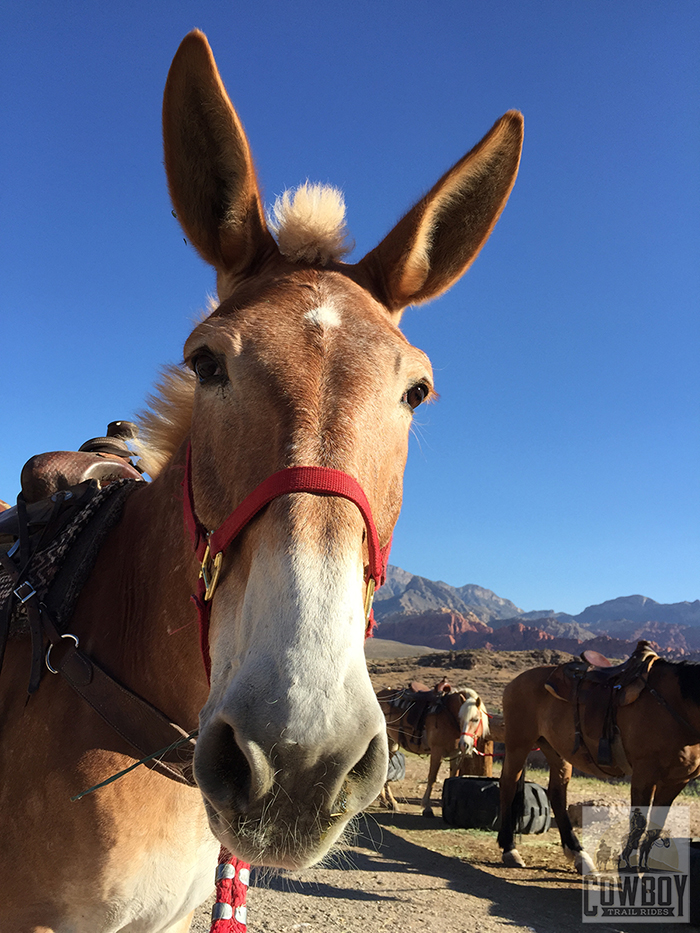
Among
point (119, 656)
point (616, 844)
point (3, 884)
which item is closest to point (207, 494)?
point (119, 656)

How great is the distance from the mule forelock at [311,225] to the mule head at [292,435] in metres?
0.01

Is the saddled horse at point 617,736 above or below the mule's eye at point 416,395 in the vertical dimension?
below

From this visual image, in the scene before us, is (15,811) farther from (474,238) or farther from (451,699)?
(451,699)

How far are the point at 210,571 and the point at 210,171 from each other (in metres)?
1.46

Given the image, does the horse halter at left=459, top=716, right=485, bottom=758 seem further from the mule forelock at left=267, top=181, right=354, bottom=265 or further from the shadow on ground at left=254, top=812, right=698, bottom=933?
the mule forelock at left=267, top=181, right=354, bottom=265

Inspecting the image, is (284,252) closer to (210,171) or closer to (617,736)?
(210,171)

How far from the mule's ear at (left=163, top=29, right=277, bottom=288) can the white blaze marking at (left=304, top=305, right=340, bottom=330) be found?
0.52m

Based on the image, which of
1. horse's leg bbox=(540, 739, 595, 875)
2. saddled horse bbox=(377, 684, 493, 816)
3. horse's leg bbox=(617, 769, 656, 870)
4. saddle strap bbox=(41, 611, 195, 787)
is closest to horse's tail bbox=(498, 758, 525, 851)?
horse's leg bbox=(540, 739, 595, 875)

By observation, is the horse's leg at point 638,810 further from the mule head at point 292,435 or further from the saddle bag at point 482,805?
the mule head at point 292,435

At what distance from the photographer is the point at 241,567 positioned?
140 cm

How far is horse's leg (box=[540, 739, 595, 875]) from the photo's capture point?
8.15m

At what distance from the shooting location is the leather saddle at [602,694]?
8.16m

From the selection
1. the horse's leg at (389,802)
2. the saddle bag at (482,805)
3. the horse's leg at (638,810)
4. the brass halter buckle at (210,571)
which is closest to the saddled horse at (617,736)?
the horse's leg at (638,810)
